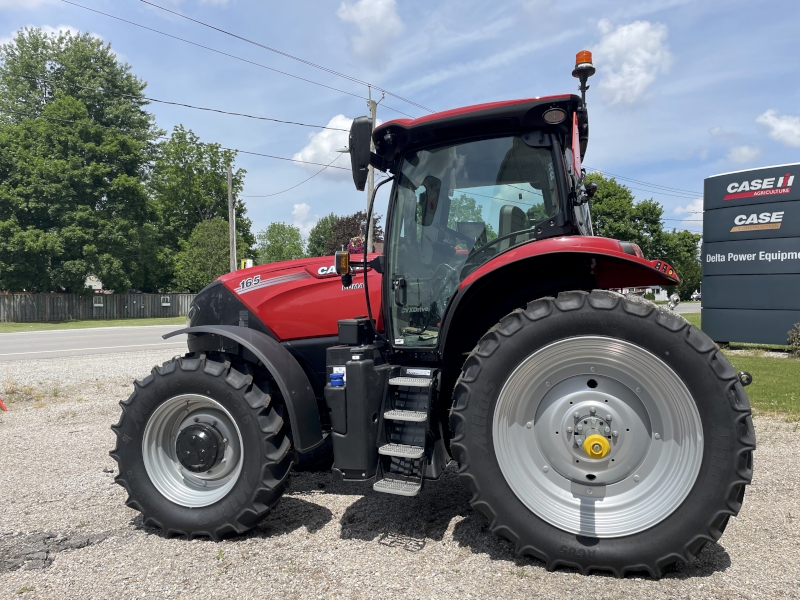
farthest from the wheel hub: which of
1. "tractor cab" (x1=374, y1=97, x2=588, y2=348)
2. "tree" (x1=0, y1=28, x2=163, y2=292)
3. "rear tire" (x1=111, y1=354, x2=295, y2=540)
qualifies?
"tree" (x1=0, y1=28, x2=163, y2=292)

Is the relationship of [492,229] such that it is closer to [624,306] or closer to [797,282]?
[624,306]

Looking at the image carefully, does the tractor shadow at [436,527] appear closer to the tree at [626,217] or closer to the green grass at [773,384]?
the green grass at [773,384]

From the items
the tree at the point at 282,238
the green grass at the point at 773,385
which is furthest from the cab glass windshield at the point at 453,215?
the tree at the point at 282,238

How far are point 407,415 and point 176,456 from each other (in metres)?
1.53

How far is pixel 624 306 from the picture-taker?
279 centimetres

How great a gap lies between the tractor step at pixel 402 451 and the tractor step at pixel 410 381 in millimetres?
345

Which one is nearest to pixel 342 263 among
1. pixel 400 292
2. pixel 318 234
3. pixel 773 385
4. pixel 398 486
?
pixel 400 292

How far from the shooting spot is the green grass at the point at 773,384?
650cm

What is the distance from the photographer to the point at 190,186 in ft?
140

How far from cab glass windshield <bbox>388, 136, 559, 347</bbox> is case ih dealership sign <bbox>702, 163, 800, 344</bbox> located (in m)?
11.2

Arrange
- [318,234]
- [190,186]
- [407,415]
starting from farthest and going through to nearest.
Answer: [318,234] < [190,186] < [407,415]

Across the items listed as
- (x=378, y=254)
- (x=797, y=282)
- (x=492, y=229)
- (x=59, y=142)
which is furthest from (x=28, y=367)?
(x=59, y=142)

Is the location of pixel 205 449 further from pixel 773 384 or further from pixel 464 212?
pixel 773 384

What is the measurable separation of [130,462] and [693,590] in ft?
10.3
